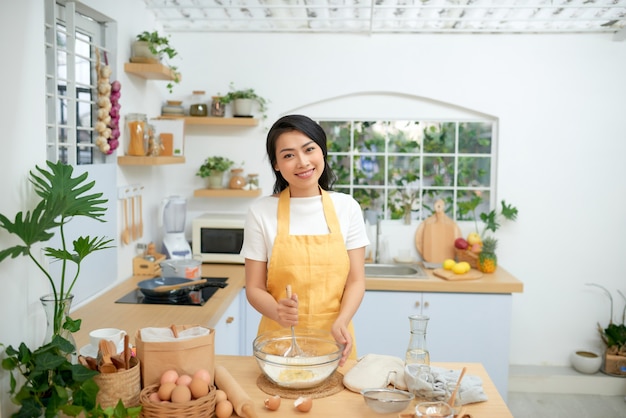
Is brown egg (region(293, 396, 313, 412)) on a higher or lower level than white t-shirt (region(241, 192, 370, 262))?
lower

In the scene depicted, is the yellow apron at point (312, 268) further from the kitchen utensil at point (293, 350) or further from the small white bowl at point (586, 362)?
the small white bowl at point (586, 362)

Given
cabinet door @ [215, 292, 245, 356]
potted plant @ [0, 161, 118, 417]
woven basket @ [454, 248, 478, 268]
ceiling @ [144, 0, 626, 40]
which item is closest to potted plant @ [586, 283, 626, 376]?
woven basket @ [454, 248, 478, 268]

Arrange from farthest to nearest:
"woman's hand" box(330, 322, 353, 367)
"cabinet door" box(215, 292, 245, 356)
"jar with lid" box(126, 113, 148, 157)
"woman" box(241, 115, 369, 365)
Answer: "jar with lid" box(126, 113, 148, 157)
"cabinet door" box(215, 292, 245, 356)
"woman" box(241, 115, 369, 365)
"woman's hand" box(330, 322, 353, 367)

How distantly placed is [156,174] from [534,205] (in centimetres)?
248

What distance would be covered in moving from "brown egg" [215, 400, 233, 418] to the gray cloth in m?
0.49

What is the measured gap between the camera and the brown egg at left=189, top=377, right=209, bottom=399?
1.76 metres

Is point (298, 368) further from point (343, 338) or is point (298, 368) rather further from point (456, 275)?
point (456, 275)

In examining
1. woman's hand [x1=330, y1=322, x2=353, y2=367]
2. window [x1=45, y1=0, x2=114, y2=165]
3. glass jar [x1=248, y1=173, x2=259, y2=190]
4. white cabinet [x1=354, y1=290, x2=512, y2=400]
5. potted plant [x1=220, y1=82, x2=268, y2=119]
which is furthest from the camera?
glass jar [x1=248, y1=173, x2=259, y2=190]

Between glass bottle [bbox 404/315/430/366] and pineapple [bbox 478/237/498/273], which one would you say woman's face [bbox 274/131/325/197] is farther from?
pineapple [bbox 478/237/498/273]

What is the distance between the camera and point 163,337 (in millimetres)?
1896

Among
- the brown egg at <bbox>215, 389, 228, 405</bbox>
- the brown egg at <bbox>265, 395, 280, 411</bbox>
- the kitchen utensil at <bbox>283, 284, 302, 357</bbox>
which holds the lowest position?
the brown egg at <bbox>265, 395, 280, 411</bbox>

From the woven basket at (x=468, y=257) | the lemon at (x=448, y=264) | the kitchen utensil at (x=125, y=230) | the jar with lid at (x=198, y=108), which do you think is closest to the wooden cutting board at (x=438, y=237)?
the woven basket at (x=468, y=257)

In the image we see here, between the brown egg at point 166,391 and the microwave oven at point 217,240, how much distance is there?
2.54 m

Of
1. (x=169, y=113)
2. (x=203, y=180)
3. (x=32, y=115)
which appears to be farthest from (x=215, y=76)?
(x=32, y=115)
